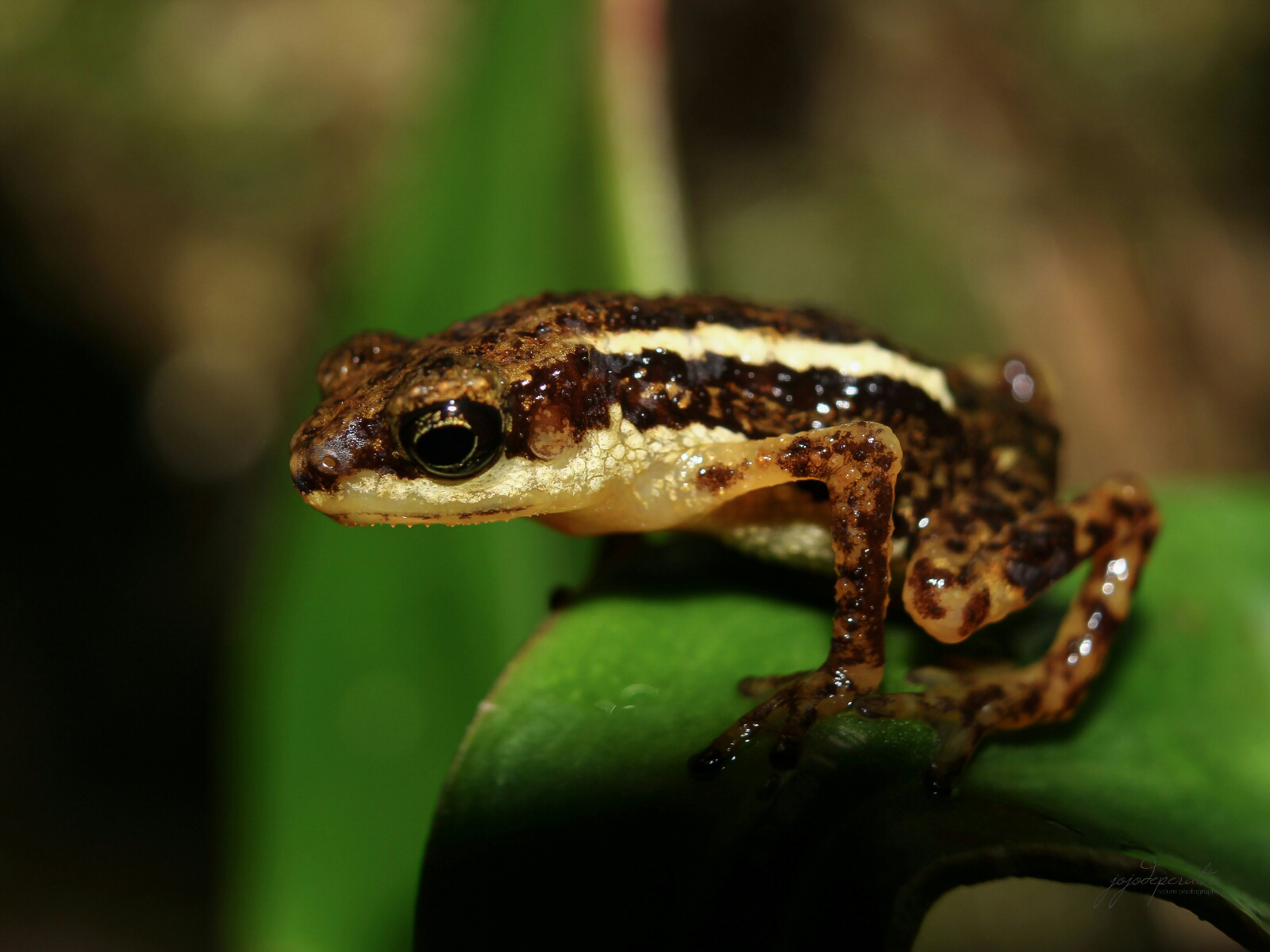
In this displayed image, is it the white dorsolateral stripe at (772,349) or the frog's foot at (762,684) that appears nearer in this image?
the frog's foot at (762,684)

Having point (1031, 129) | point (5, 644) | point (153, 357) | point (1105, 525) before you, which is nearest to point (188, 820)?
point (5, 644)

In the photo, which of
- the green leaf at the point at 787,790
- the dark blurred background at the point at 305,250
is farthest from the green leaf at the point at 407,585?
the dark blurred background at the point at 305,250

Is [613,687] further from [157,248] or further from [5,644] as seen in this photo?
[157,248]

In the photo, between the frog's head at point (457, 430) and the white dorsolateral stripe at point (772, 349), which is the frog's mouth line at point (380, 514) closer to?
the frog's head at point (457, 430)

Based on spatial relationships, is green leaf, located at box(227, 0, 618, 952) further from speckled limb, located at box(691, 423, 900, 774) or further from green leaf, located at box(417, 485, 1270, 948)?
speckled limb, located at box(691, 423, 900, 774)

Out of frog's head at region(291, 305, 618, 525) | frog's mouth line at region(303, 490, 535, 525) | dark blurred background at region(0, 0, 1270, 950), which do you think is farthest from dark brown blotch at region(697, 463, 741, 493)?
dark blurred background at region(0, 0, 1270, 950)

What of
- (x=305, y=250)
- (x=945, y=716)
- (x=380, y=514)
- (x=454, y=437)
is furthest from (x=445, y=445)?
(x=305, y=250)
